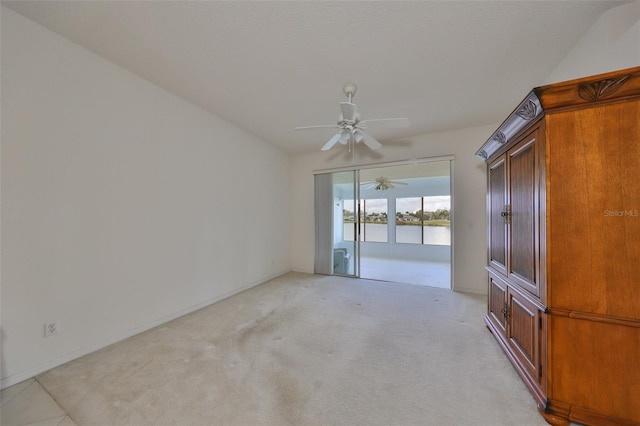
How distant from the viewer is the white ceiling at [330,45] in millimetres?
1674

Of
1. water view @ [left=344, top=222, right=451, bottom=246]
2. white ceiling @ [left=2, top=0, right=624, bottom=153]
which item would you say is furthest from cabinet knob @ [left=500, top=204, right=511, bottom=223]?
water view @ [left=344, top=222, right=451, bottom=246]

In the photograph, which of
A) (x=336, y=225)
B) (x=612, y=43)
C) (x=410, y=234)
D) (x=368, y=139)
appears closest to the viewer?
(x=612, y=43)

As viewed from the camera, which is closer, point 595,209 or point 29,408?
point 595,209

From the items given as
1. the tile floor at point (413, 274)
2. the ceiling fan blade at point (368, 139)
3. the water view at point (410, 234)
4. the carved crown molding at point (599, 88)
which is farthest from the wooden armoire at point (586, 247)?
the water view at point (410, 234)

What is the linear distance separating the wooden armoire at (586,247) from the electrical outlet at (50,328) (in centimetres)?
364

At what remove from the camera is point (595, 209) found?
4.38 ft

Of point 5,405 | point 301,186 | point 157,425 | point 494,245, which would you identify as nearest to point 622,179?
point 494,245

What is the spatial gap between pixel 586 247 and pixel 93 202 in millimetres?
3786

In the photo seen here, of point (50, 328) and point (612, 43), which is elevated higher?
point (612, 43)

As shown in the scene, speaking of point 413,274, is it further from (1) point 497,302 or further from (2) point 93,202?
(2) point 93,202

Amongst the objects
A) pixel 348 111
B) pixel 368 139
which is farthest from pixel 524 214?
pixel 368 139

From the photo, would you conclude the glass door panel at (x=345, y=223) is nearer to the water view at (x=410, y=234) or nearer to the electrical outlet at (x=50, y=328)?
the water view at (x=410, y=234)

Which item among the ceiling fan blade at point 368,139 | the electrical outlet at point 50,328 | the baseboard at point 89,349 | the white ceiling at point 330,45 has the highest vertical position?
the white ceiling at point 330,45

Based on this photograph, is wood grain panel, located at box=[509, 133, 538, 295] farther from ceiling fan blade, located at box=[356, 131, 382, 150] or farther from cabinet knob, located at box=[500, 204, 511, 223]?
ceiling fan blade, located at box=[356, 131, 382, 150]
